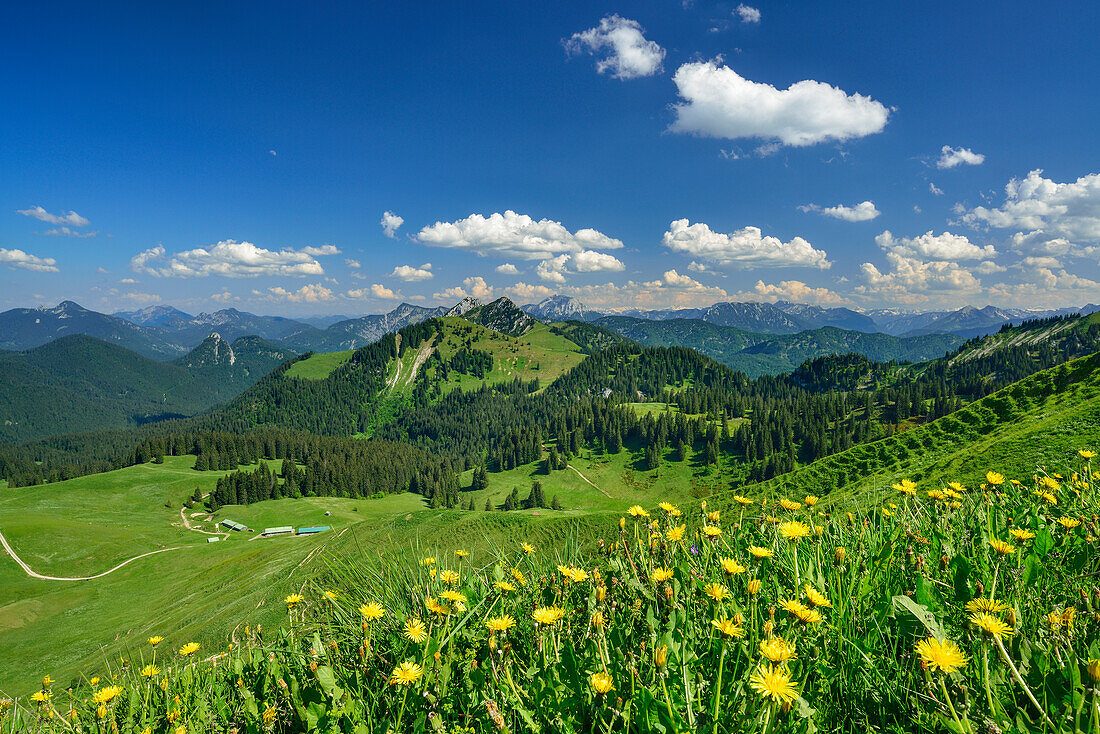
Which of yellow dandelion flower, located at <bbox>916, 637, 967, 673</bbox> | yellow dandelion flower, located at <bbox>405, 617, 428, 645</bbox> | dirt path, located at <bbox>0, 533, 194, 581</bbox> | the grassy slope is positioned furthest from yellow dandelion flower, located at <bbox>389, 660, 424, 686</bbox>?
dirt path, located at <bbox>0, 533, 194, 581</bbox>

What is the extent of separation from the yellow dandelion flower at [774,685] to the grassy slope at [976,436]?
70.7ft

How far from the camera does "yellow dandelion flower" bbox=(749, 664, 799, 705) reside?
5.19 feet

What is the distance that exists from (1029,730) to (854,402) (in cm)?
20097

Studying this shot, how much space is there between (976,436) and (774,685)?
39245mm

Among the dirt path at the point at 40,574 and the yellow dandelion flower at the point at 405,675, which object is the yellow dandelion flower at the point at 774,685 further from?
the dirt path at the point at 40,574

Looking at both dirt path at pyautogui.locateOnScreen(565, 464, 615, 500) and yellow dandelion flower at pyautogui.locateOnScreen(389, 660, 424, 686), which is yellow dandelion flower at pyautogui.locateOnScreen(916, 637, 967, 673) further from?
dirt path at pyautogui.locateOnScreen(565, 464, 615, 500)

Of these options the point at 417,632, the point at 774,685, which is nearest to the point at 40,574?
the point at 417,632

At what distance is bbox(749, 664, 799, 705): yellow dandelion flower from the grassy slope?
21.5 m

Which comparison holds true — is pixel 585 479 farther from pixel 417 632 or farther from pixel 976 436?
pixel 417 632

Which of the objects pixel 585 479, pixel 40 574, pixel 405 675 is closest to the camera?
pixel 405 675

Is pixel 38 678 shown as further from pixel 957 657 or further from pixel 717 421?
pixel 717 421

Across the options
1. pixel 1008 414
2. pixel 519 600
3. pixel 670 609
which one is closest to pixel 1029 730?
pixel 670 609

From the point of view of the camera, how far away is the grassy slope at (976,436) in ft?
59.9

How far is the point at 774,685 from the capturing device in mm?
1610
